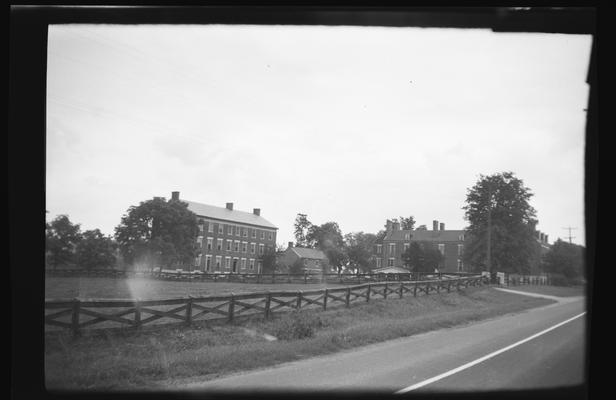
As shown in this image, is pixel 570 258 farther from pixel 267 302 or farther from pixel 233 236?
pixel 233 236

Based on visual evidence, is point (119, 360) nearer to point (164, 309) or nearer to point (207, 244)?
point (164, 309)

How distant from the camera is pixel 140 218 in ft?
37.3

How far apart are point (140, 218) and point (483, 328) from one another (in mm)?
11616

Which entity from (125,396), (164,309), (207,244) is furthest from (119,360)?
(207,244)

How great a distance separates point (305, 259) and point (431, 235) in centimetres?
584

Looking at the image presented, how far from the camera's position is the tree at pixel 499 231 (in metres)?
18.1

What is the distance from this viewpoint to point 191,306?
34.3 feet

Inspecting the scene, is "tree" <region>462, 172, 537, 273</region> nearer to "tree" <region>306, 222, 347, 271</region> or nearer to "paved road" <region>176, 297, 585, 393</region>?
"tree" <region>306, 222, 347, 271</region>

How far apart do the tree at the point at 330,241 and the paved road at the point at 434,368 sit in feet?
13.2

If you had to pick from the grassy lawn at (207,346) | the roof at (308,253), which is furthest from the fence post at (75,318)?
the roof at (308,253)

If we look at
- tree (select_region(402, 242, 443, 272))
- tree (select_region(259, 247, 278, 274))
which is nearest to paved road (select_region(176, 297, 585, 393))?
tree (select_region(259, 247, 278, 274))

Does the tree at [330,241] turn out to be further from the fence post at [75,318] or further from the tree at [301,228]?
the fence post at [75,318]

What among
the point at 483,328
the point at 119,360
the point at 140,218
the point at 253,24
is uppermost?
the point at 253,24

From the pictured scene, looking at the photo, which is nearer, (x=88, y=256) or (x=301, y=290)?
(x=88, y=256)
